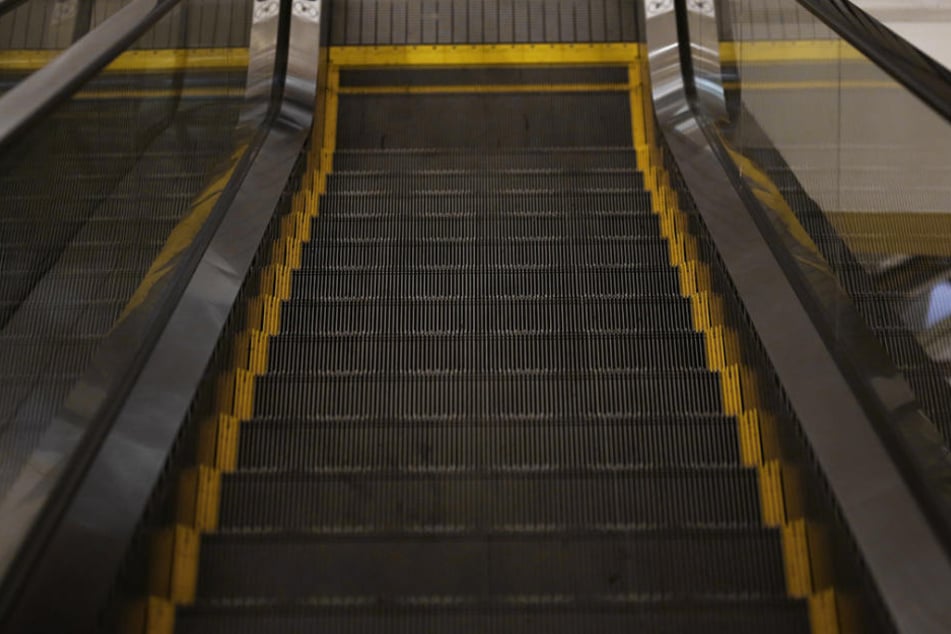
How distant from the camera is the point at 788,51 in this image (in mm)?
3920

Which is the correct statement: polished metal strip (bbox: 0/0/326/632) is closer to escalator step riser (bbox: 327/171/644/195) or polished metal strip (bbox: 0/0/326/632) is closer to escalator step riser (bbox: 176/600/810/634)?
escalator step riser (bbox: 176/600/810/634)

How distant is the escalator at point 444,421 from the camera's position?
2.35 meters

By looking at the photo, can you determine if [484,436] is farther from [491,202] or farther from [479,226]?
[491,202]

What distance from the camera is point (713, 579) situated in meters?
2.51

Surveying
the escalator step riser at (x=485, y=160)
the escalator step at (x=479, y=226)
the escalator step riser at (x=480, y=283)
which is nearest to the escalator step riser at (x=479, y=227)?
the escalator step at (x=479, y=226)

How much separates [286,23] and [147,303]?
149 inches

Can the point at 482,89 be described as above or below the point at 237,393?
above

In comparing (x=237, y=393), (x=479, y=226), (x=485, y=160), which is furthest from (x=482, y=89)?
(x=237, y=393)

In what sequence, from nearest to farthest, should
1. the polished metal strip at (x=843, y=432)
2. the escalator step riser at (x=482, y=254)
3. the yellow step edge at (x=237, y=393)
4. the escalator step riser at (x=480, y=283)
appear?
the polished metal strip at (x=843, y=432), the yellow step edge at (x=237, y=393), the escalator step riser at (x=480, y=283), the escalator step riser at (x=482, y=254)

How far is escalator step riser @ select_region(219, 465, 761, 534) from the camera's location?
→ 2.71 metres

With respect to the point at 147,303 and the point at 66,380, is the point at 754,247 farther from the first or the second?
the point at 66,380

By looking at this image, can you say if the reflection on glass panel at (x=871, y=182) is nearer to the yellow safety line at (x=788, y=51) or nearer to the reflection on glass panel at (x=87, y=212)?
the yellow safety line at (x=788, y=51)

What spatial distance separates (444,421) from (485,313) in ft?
2.65

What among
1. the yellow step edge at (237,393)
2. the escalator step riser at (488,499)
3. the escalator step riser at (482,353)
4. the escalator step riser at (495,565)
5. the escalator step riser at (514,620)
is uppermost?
the escalator step riser at (482,353)
